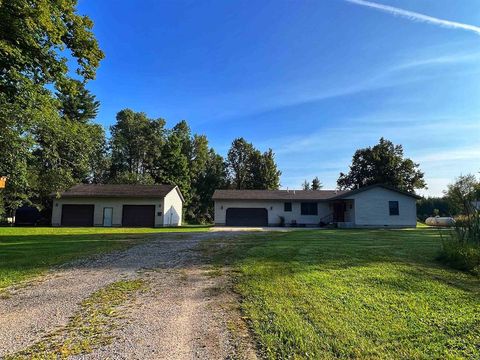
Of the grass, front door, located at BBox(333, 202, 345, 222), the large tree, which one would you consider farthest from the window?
the grass

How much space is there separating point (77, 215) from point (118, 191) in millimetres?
4237

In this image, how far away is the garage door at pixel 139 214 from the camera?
29531 mm

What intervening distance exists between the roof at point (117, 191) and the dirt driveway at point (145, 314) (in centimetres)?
2243

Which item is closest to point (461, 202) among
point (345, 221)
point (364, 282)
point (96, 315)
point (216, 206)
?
point (364, 282)

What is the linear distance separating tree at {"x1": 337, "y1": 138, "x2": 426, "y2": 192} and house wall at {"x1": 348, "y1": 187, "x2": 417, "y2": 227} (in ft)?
55.8

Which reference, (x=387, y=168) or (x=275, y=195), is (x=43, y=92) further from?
(x=387, y=168)

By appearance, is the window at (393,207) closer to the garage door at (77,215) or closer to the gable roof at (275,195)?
the gable roof at (275,195)

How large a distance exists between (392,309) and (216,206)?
27231 mm

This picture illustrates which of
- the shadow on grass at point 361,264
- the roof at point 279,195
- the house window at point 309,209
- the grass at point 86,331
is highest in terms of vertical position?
→ the roof at point 279,195

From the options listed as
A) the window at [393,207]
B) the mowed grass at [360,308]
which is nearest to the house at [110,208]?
the window at [393,207]

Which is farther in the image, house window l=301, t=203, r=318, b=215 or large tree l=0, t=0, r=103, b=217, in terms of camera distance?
house window l=301, t=203, r=318, b=215

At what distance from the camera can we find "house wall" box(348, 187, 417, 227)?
28062 millimetres

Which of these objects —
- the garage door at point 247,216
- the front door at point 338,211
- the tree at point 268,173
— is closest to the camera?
the front door at point 338,211

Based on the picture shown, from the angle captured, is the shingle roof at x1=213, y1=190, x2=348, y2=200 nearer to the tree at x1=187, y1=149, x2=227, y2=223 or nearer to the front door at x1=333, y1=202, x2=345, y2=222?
the front door at x1=333, y1=202, x2=345, y2=222
